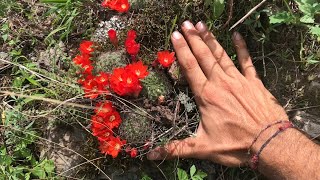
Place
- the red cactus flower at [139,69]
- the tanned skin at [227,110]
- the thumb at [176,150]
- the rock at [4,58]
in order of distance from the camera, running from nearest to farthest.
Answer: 1. the tanned skin at [227,110]
2. the red cactus flower at [139,69]
3. the thumb at [176,150]
4. the rock at [4,58]

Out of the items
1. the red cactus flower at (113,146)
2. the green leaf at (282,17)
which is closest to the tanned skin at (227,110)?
the red cactus flower at (113,146)

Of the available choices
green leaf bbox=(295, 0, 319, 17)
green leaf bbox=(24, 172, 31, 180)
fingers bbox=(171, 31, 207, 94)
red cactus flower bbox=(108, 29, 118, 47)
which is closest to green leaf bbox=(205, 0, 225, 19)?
fingers bbox=(171, 31, 207, 94)

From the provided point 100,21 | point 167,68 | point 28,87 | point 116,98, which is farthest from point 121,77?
point 28,87

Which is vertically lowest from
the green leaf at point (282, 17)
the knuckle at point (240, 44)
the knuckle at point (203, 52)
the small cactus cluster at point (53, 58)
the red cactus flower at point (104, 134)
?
the red cactus flower at point (104, 134)

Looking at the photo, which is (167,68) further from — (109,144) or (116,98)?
(109,144)

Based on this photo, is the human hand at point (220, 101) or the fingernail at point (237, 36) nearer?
the human hand at point (220, 101)

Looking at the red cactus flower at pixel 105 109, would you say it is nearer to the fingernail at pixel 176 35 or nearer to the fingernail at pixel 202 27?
the fingernail at pixel 176 35

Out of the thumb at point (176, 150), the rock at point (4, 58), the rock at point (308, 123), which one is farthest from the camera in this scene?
the rock at point (4, 58)

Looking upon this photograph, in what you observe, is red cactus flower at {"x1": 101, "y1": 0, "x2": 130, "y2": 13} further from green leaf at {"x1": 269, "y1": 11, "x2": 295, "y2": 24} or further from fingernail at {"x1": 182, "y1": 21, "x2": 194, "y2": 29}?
green leaf at {"x1": 269, "y1": 11, "x2": 295, "y2": 24}
